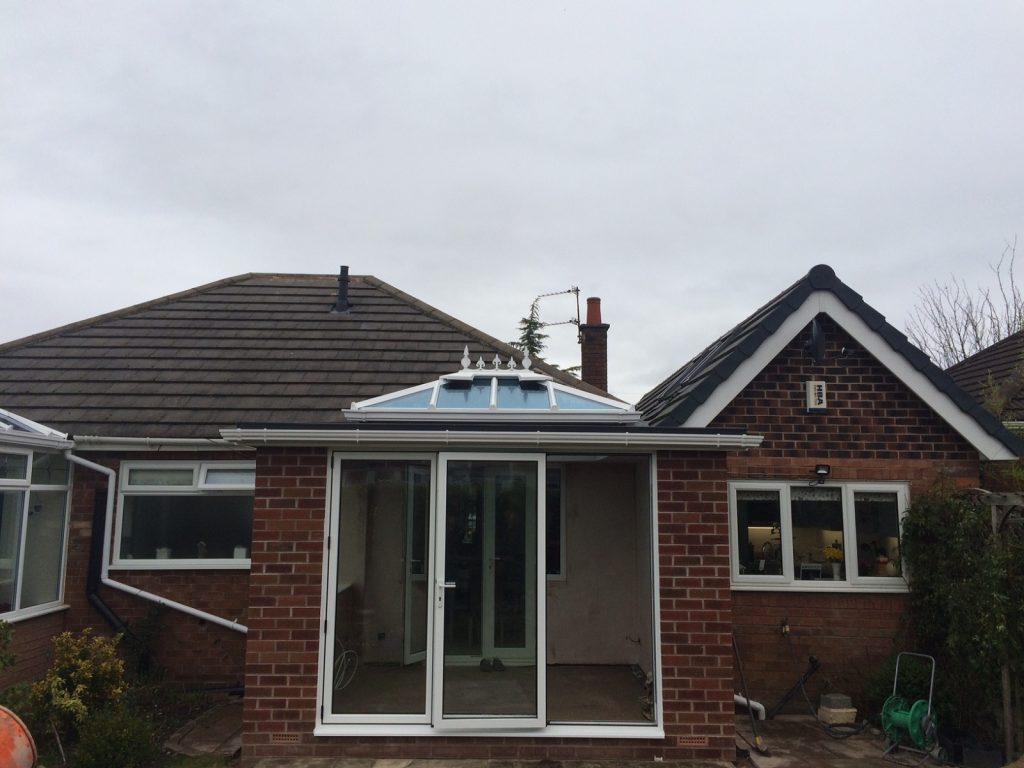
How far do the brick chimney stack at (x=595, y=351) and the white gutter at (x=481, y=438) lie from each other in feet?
21.4

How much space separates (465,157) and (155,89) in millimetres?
4828

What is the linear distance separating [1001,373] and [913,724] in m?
8.02

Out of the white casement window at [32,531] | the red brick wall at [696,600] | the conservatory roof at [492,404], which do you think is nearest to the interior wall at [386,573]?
the conservatory roof at [492,404]

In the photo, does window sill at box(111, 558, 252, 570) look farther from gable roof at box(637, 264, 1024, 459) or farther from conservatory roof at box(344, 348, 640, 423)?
gable roof at box(637, 264, 1024, 459)

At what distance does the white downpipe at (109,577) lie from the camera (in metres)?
7.82

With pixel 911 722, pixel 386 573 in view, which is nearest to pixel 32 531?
pixel 386 573

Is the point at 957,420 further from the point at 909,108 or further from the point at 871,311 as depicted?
the point at 909,108

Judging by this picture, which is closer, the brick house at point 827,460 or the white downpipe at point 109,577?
the brick house at point 827,460

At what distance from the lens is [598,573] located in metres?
8.68

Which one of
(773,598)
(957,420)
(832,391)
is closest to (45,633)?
(773,598)

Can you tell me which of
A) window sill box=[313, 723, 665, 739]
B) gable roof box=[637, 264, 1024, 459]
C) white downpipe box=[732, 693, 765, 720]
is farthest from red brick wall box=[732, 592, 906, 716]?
window sill box=[313, 723, 665, 739]

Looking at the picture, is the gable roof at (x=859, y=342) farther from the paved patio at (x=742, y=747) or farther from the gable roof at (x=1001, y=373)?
the paved patio at (x=742, y=747)

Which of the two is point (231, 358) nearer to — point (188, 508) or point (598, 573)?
point (188, 508)

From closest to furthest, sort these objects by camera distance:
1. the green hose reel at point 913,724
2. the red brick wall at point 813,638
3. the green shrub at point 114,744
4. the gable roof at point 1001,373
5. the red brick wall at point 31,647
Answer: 1. the green shrub at point 114,744
2. the green hose reel at point 913,724
3. the red brick wall at point 31,647
4. the red brick wall at point 813,638
5. the gable roof at point 1001,373
